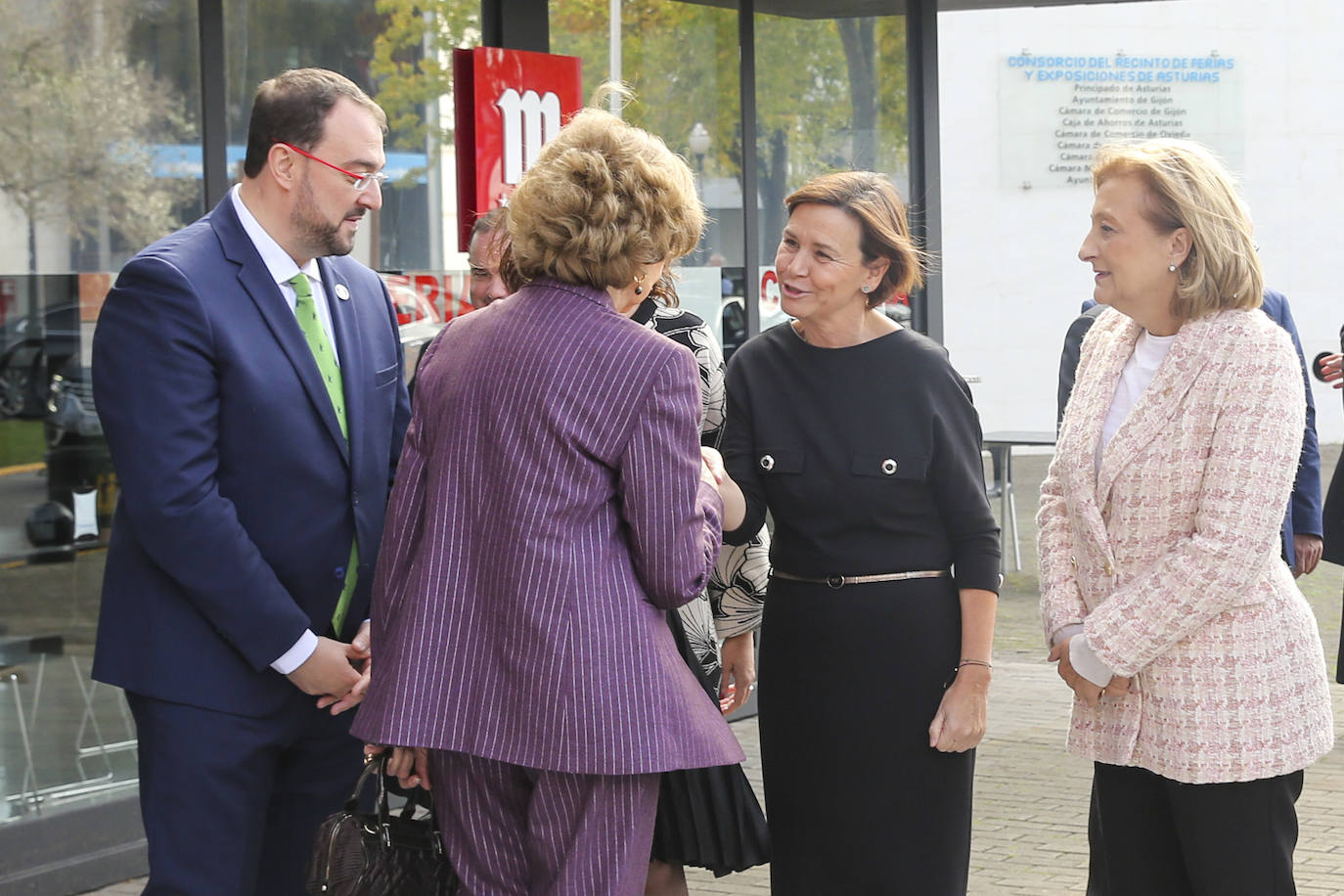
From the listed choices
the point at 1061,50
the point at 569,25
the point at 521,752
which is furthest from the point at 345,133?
the point at 1061,50

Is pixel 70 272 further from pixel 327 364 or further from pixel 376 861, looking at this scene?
pixel 376 861

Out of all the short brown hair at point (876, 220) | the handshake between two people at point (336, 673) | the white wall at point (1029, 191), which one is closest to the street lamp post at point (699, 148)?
the short brown hair at point (876, 220)

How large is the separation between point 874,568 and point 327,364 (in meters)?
1.19

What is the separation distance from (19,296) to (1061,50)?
14.7 m

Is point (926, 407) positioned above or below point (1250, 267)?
below

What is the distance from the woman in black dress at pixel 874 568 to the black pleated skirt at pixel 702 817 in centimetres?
20

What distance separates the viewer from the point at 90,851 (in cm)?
502

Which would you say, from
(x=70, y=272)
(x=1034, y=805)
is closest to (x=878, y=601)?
(x=1034, y=805)

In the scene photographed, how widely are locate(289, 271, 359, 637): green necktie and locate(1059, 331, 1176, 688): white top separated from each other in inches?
57.2

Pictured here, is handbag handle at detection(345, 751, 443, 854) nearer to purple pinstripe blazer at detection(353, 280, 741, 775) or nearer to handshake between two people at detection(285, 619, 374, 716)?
handshake between two people at detection(285, 619, 374, 716)

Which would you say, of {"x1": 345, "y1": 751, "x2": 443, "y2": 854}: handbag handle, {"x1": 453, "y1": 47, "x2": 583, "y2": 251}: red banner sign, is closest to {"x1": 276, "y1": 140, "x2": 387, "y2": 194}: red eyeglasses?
{"x1": 345, "y1": 751, "x2": 443, "y2": 854}: handbag handle

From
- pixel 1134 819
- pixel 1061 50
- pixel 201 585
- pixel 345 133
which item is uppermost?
pixel 1061 50

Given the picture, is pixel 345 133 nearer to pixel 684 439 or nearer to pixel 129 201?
pixel 684 439

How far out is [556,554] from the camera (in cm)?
257
